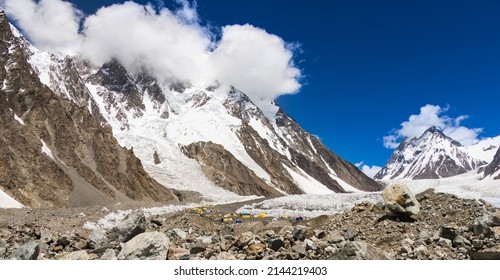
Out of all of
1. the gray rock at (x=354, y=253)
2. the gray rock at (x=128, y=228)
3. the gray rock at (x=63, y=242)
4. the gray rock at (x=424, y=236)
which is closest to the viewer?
the gray rock at (x=354, y=253)

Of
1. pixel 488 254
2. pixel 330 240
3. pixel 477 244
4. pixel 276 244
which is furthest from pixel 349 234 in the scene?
pixel 488 254

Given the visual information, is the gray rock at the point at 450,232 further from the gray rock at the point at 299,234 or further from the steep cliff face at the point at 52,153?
the steep cliff face at the point at 52,153

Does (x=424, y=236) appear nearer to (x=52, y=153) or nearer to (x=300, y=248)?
(x=300, y=248)

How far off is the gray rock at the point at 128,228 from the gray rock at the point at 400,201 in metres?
10.3

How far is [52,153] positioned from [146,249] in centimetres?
7261

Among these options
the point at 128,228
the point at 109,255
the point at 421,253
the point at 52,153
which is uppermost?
the point at 52,153

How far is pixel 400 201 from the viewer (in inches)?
788

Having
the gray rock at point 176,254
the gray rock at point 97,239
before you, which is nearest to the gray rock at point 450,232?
the gray rock at point 176,254

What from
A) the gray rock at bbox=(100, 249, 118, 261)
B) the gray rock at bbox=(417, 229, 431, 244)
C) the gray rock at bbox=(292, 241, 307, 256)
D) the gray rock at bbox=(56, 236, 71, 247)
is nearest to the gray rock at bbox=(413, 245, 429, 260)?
the gray rock at bbox=(417, 229, 431, 244)

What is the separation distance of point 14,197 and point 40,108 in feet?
106

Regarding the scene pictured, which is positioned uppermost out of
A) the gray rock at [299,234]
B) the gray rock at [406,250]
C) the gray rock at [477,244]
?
the gray rock at [299,234]

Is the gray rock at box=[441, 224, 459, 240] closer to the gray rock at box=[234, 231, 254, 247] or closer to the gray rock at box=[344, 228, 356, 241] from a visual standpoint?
the gray rock at box=[344, 228, 356, 241]

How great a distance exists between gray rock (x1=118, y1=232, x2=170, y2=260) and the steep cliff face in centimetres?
4858

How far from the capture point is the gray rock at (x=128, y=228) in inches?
669
